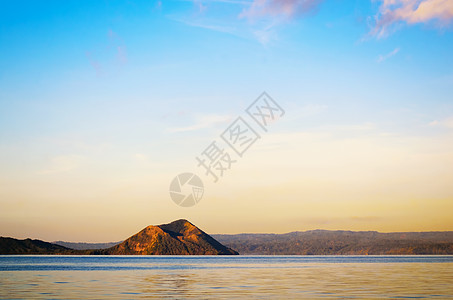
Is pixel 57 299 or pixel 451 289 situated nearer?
pixel 57 299

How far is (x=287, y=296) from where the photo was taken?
158ft

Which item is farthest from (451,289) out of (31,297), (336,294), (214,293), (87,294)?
(31,297)

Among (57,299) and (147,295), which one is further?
(147,295)

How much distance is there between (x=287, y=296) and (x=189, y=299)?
382 inches

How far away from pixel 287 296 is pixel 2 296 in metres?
28.0

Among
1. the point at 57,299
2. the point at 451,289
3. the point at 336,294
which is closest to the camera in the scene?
the point at 57,299

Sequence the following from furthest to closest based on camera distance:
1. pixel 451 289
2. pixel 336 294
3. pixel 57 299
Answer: pixel 451 289 < pixel 336 294 < pixel 57 299

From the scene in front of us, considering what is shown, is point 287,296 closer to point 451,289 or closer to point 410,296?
point 410,296

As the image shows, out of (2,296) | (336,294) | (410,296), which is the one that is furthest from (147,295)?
(410,296)

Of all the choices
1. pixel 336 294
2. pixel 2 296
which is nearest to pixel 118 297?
pixel 2 296

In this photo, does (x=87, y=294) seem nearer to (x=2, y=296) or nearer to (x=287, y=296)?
(x=2, y=296)

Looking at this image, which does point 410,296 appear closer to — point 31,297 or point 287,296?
point 287,296

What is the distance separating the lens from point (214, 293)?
169 ft

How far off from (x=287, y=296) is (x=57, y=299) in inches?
866
